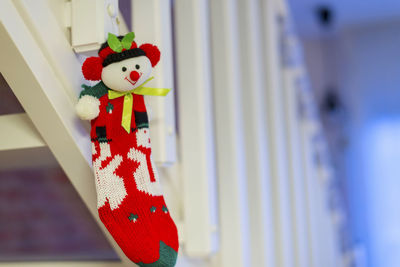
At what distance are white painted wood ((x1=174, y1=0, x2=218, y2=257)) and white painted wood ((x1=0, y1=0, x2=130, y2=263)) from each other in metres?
0.21

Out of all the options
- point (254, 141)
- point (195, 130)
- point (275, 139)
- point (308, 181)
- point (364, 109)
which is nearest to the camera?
point (195, 130)

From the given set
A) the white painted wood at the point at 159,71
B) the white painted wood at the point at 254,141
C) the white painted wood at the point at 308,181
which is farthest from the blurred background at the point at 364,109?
the white painted wood at the point at 159,71

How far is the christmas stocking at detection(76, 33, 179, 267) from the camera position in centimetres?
42

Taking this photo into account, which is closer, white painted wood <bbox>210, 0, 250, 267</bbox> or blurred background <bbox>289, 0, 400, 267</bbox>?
white painted wood <bbox>210, 0, 250, 267</bbox>

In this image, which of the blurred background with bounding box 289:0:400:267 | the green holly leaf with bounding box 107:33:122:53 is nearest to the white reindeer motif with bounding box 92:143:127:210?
the green holly leaf with bounding box 107:33:122:53

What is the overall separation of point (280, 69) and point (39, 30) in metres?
0.90

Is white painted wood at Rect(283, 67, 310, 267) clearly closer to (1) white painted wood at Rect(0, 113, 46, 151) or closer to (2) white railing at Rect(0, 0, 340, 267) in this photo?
(2) white railing at Rect(0, 0, 340, 267)

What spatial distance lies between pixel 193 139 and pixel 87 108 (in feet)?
0.95

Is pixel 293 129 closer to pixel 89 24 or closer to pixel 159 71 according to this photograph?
pixel 159 71

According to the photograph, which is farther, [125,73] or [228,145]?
[228,145]

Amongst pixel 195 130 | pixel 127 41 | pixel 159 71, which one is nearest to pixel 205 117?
pixel 195 130

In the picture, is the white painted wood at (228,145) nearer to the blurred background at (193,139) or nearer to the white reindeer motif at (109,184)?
the blurred background at (193,139)

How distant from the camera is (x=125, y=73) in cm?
43

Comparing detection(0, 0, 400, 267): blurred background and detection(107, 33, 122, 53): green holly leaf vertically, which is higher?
detection(107, 33, 122, 53): green holly leaf
